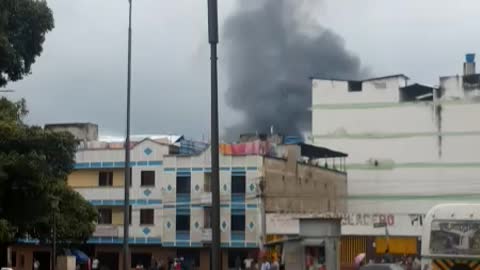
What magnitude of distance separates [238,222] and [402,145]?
19.9m

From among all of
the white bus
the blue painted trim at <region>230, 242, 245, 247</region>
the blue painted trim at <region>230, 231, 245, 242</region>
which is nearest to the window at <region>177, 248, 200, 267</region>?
the blue painted trim at <region>230, 242, 245, 247</region>

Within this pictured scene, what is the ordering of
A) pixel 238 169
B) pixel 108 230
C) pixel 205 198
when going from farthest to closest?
pixel 108 230, pixel 205 198, pixel 238 169

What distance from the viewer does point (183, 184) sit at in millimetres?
57375

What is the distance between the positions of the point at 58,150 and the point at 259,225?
39.6 metres

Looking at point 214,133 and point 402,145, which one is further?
point 402,145

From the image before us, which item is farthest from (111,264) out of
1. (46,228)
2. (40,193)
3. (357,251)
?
(40,193)

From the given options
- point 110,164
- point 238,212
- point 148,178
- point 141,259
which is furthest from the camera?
point 110,164

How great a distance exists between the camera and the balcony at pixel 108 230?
59.6 m

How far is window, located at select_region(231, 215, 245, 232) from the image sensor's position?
55.2m

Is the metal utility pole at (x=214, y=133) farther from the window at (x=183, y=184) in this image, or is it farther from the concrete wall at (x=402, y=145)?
the concrete wall at (x=402, y=145)

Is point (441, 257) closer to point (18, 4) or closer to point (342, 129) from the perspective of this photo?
point (18, 4)

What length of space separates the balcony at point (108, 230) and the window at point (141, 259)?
1.88 m

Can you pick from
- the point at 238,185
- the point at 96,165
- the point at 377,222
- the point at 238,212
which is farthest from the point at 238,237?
the point at 96,165

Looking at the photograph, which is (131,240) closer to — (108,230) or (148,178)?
(108,230)
